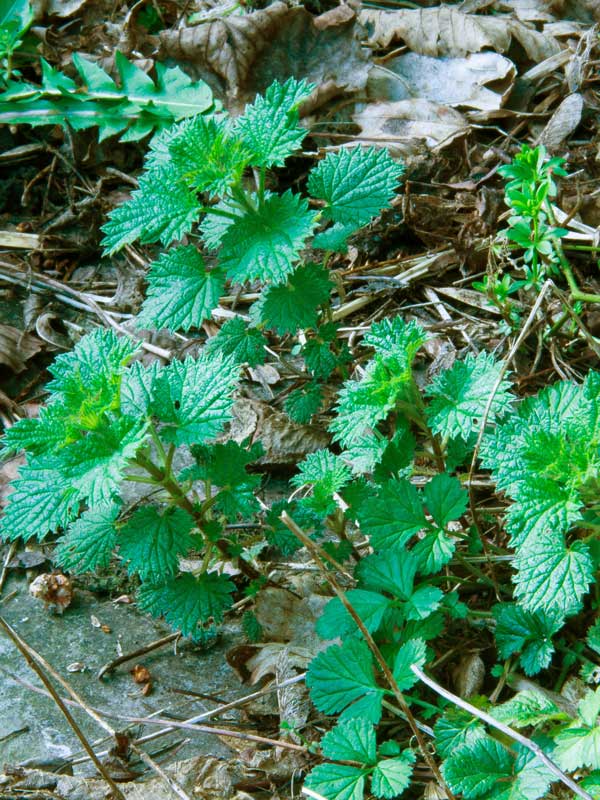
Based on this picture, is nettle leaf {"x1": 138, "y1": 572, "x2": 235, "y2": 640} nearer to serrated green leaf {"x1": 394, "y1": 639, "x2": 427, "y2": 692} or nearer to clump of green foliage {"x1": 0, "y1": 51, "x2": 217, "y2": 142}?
serrated green leaf {"x1": 394, "y1": 639, "x2": 427, "y2": 692}

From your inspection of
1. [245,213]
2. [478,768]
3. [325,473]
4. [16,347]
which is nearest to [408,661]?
[478,768]

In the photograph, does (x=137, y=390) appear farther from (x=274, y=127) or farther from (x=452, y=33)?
(x=452, y=33)

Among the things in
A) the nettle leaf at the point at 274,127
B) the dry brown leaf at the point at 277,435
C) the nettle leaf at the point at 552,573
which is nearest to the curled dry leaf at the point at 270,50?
the nettle leaf at the point at 274,127

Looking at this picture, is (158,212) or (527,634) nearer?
(527,634)

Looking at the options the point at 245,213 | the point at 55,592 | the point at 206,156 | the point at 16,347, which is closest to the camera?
the point at 206,156

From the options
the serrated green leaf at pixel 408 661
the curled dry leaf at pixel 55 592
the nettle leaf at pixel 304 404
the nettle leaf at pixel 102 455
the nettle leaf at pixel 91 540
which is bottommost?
the curled dry leaf at pixel 55 592

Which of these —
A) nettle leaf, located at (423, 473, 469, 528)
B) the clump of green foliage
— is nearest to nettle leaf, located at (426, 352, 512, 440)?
nettle leaf, located at (423, 473, 469, 528)

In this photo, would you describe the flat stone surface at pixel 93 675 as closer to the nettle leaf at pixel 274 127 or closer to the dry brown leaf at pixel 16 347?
the dry brown leaf at pixel 16 347

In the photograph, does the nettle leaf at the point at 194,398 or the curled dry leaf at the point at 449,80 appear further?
the curled dry leaf at the point at 449,80
